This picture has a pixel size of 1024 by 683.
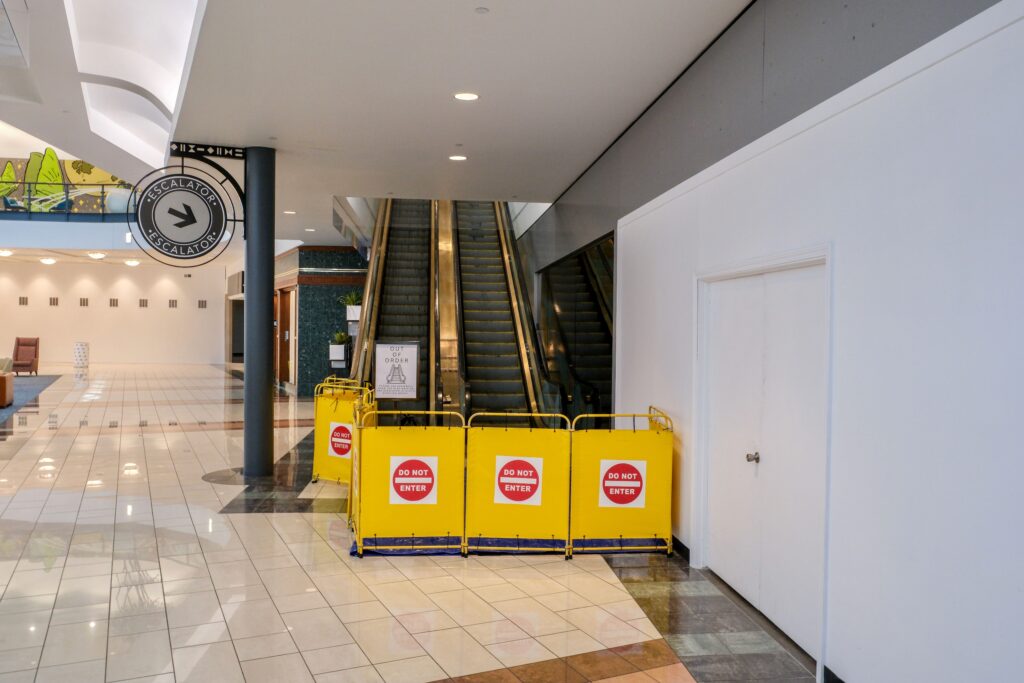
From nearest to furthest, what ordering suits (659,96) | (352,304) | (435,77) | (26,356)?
(435,77), (659,96), (352,304), (26,356)

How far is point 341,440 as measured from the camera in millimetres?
8422

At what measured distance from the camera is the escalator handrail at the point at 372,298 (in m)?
12.0

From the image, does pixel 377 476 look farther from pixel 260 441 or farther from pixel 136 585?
pixel 260 441

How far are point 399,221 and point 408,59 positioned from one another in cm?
911

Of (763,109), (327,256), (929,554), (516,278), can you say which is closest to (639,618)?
(929,554)

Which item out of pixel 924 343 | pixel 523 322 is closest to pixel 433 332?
pixel 523 322

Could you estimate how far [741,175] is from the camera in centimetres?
495

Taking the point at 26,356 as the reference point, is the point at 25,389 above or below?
below

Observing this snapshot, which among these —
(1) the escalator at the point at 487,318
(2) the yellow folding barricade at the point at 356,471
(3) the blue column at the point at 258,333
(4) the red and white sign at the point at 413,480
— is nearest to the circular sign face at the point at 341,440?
(3) the blue column at the point at 258,333

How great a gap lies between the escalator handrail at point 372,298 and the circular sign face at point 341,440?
9.67ft

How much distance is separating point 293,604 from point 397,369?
102 inches

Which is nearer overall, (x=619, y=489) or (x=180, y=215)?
(x=619, y=489)

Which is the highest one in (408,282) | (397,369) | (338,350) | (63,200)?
(63,200)

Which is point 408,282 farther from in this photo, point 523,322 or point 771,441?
point 771,441
